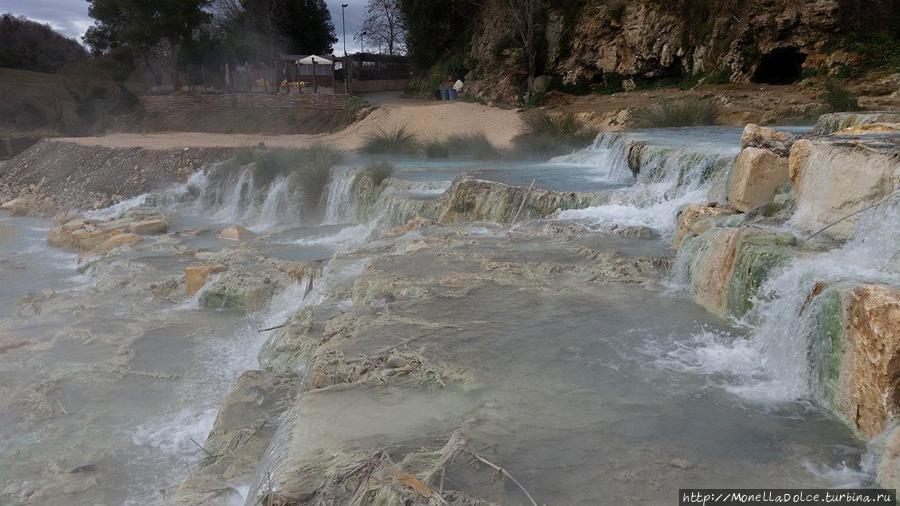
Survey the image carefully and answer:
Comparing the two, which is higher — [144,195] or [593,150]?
[593,150]

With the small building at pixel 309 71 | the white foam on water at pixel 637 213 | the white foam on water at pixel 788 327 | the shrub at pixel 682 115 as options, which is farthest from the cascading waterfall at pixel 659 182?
the small building at pixel 309 71

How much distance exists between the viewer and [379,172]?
39.4ft

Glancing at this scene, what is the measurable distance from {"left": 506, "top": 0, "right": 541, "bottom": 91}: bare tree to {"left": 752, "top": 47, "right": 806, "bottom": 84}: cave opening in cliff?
721cm

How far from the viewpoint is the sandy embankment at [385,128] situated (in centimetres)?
1869

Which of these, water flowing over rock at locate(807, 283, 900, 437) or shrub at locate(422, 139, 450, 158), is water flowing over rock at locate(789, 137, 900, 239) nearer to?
water flowing over rock at locate(807, 283, 900, 437)

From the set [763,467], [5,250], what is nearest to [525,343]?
[763,467]

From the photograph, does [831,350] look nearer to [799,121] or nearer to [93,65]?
[799,121]

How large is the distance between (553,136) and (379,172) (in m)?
4.35

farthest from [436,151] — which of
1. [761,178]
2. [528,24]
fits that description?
[761,178]

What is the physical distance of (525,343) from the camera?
4.64 m

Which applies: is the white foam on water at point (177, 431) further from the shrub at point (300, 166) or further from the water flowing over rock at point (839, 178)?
the shrub at point (300, 166)

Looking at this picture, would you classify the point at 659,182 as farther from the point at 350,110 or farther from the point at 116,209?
the point at 350,110

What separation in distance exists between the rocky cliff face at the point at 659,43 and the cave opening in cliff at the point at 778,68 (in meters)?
0.02

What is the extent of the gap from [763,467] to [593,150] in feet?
35.4
